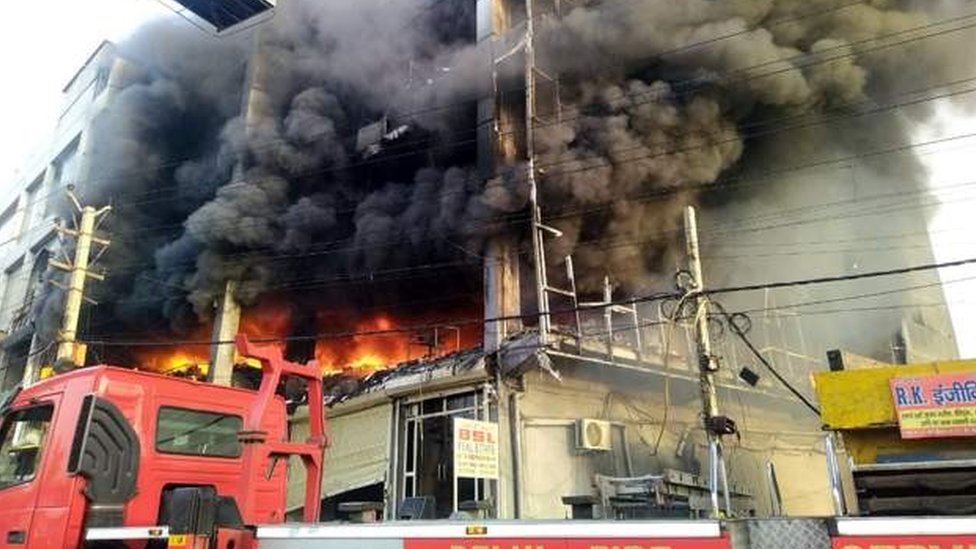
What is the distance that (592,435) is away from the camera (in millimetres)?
11266

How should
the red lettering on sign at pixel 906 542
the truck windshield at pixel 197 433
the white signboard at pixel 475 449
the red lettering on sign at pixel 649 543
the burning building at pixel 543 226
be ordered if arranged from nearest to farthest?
the red lettering on sign at pixel 906 542 → the red lettering on sign at pixel 649 543 → the truck windshield at pixel 197 433 → the white signboard at pixel 475 449 → the burning building at pixel 543 226

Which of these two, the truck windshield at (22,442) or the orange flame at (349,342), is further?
the orange flame at (349,342)

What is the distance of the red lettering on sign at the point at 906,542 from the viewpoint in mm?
2545

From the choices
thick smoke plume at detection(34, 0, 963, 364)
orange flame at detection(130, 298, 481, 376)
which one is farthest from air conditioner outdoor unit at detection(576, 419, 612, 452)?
orange flame at detection(130, 298, 481, 376)

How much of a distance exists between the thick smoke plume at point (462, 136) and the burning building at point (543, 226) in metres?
0.07

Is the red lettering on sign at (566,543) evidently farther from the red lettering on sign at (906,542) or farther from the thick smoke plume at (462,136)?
the thick smoke plume at (462,136)

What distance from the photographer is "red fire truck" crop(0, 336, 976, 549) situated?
368 centimetres

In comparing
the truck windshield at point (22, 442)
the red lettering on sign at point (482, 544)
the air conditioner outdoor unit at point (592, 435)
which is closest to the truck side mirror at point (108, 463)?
the truck windshield at point (22, 442)

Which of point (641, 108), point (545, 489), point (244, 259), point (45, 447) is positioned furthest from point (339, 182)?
point (45, 447)

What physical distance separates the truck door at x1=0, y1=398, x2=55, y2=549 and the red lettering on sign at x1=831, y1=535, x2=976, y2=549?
4896 millimetres

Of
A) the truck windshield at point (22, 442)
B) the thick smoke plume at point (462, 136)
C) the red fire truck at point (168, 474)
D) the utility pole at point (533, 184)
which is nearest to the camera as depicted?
the red fire truck at point (168, 474)

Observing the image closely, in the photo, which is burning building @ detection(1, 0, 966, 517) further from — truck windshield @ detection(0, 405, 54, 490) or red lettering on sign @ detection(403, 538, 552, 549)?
red lettering on sign @ detection(403, 538, 552, 549)

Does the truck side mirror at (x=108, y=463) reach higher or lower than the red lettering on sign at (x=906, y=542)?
higher

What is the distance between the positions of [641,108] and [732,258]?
4.18 metres
